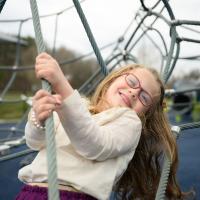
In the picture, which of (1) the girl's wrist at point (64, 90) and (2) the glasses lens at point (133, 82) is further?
Result: (2) the glasses lens at point (133, 82)

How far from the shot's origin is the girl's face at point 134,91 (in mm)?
617

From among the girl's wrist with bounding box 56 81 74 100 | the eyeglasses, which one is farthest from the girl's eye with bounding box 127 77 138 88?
the girl's wrist with bounding box 56 81 74 100

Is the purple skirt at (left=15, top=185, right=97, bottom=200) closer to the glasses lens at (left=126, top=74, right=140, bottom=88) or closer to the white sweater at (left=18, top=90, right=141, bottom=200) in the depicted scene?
the white sweater at (left=18, top=90, right=141, bottom=200)

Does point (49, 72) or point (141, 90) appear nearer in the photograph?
point (49, 72)

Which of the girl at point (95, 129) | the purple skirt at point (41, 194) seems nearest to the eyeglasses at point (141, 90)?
the girl at point (95, 129)

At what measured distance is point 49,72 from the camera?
17.9 inches

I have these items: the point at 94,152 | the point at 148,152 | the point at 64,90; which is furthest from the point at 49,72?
the point at 148,152

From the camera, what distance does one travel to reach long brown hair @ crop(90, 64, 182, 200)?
2.20 ft

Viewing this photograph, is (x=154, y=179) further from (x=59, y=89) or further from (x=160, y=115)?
(x=59, y=89)

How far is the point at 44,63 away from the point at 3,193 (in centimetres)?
77

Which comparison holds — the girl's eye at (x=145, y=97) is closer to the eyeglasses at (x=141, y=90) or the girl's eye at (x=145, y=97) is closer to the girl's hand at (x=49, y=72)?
the eyeglasses at (x=141, y=90)

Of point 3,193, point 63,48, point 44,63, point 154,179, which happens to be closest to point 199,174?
point 154,179

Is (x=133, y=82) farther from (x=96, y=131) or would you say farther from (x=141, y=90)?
(x=96, y=131)

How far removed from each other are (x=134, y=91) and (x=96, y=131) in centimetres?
12
